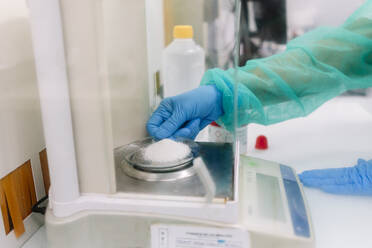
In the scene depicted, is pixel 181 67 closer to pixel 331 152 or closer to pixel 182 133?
pixel 182 133

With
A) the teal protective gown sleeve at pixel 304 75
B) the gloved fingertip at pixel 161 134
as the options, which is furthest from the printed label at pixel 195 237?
the teal protective gown sleeve at pixel 304 75

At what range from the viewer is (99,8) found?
501 millimetres

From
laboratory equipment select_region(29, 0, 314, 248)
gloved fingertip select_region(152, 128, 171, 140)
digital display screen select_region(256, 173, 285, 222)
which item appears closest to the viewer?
laboratory equipment select_region(29, 0, 314, 248)

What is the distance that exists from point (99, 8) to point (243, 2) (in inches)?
53.6

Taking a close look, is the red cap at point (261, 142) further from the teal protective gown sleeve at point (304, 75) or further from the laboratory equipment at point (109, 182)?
the laboratory equipment at point (109, 182)

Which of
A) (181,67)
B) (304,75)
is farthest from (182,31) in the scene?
(304,75)

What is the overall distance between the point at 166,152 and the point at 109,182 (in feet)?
0.49

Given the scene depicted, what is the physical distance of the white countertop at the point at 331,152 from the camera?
724mm

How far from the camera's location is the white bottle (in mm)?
995

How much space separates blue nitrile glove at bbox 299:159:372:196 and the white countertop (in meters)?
0.02

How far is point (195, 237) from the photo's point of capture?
22.9 inches

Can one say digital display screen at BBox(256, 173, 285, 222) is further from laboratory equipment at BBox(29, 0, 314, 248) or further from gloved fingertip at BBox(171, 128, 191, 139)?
gloved fingertip at BBox(171, 128, 191, 139)

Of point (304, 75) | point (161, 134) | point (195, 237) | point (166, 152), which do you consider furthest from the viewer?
point (304, 75)

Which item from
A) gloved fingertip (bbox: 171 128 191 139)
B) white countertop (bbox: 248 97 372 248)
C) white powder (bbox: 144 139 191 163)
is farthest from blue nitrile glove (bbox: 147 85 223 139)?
white countertop (bbox: 248 97 372 248)
